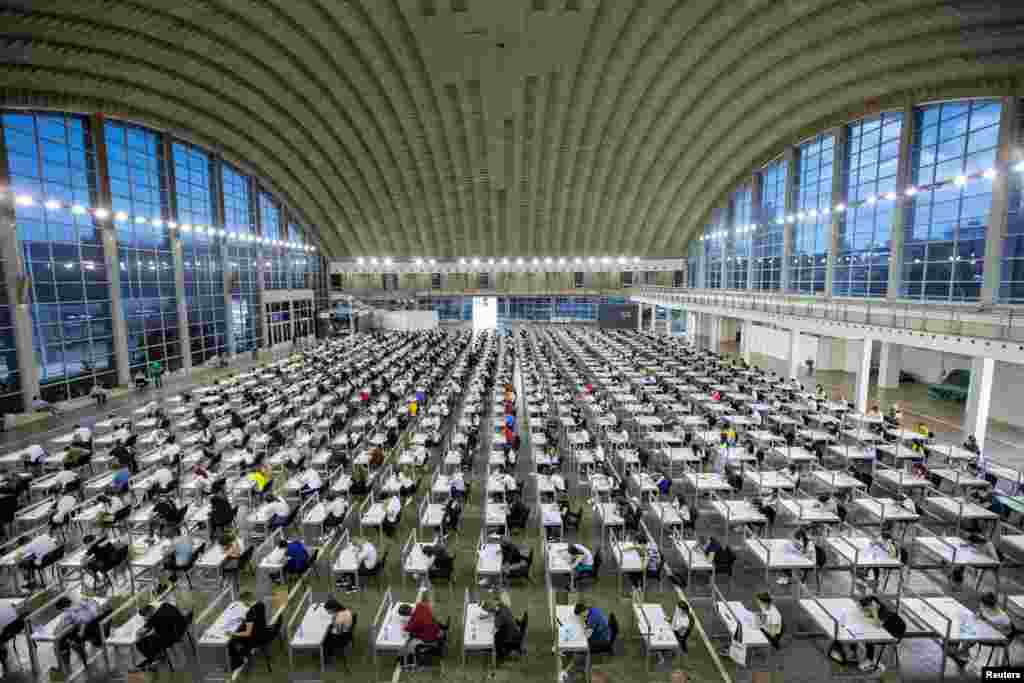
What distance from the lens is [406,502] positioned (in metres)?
11.5

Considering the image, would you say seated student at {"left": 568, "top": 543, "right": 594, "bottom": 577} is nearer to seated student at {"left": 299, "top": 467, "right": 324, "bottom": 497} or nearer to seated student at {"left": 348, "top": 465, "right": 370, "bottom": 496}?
seated student at {"left": 348, "top": 465, "right": 370, "bottom": 496}

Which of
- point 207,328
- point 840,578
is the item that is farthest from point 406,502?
point 207,328

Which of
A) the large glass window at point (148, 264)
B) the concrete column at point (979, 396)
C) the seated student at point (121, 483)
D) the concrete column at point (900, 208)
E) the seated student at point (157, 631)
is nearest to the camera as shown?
the seated student at point (157, 631)

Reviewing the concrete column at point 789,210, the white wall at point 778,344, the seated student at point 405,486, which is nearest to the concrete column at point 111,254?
the seated student at point 405,486

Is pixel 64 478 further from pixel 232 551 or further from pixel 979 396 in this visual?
pixel 979 396

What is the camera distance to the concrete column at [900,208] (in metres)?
25.9

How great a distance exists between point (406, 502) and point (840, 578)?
9.24 metres

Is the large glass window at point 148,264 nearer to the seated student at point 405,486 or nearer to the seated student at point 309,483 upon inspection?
the seated student at point 309,483

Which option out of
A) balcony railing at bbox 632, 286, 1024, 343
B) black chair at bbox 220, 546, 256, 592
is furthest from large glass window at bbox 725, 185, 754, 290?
black chair at bbox 220, 546, 256, 592

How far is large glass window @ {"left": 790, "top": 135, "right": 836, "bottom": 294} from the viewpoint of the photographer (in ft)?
106

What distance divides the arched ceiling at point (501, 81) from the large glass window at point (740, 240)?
1904mm

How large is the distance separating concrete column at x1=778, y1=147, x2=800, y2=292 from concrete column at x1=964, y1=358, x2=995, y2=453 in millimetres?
22598

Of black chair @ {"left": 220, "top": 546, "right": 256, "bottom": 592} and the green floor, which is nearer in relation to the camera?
the green floor

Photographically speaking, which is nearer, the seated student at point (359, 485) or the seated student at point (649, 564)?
the seated student at point (649, 564)
